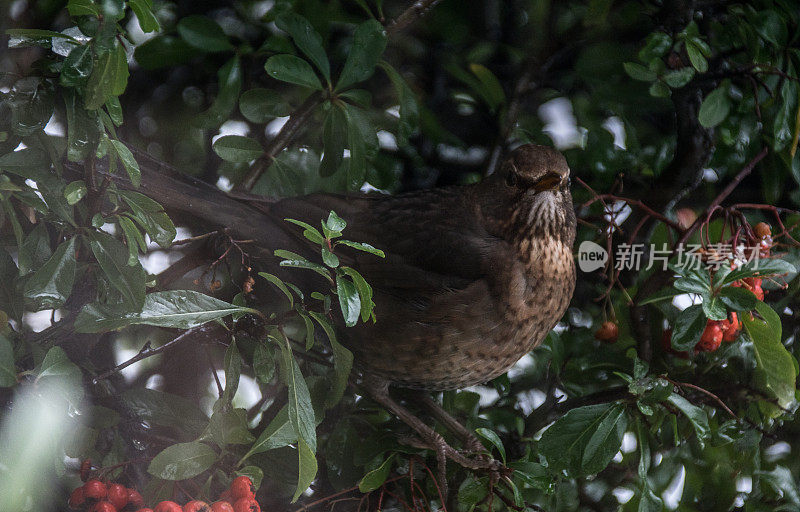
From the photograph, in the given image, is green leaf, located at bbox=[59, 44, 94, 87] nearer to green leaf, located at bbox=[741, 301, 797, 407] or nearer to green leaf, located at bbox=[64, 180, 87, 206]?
green leaf, located at bbox=[64, 180, 87, 206]

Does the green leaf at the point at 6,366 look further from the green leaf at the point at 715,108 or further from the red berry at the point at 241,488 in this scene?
the green leaf at the point at 715,108

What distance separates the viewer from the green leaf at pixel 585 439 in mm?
1175

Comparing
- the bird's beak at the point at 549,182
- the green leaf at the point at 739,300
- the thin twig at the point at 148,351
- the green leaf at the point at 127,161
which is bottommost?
the thin twig at the point at 148,351

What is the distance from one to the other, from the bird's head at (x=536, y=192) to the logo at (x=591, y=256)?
0.09 m

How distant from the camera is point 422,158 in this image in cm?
167

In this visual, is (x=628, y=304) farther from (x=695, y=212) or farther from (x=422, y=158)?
(x=422, y=158)

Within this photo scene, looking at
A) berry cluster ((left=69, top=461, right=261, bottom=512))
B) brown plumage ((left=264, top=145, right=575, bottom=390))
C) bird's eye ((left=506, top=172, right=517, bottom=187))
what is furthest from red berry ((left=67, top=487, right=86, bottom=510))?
bird's eye ((left=506, top=172, right=517, bottom=187))

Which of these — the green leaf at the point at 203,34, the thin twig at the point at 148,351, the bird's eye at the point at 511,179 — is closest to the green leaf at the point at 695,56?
the bird's eye at the point at 511,179

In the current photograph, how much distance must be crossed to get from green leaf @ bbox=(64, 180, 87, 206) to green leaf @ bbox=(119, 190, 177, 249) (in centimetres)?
5

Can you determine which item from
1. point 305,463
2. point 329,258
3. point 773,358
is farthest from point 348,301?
point 773,358

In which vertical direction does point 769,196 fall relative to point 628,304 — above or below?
above

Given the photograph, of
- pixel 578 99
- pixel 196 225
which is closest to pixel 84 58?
pixel 196 225

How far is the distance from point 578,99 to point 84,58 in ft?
3.69

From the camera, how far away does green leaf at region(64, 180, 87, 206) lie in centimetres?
91
